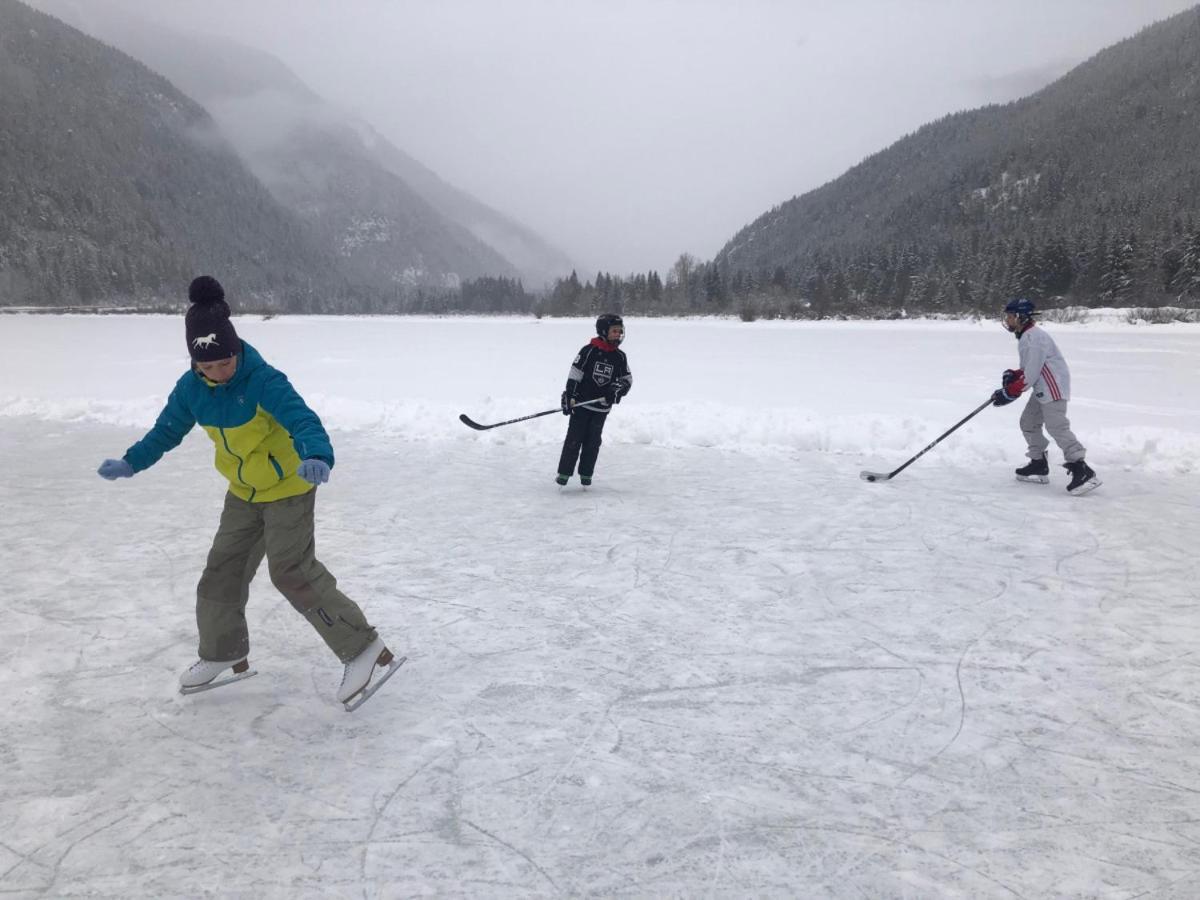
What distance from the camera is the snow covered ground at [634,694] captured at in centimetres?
208

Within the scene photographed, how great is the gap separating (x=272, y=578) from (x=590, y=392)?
3.91 meters

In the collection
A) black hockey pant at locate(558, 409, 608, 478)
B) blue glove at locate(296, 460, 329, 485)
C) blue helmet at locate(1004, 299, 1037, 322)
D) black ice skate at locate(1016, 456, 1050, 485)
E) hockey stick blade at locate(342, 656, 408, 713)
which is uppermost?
blue helmet at locate(1004, 299, 1037, 322)

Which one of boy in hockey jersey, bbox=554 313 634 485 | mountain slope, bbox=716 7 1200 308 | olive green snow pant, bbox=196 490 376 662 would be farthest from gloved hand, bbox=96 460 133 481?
mountain slope, bbox=716 7 1200 308

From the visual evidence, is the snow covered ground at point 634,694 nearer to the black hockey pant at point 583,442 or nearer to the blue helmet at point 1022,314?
the black hockey pant at point 583,442

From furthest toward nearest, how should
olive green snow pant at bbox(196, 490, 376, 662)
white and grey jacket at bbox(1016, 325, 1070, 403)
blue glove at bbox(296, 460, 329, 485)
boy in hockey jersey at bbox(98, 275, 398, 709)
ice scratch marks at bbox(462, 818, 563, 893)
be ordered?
white and grey jacket at bbox(1016, 325, 1070, 403) → olive green snow pant at bbox(196, 490, 376, 662) → boy in hockey jersey at bbox(98, 275, 398, 709) → blue glove at bbox(296, 460, 329, 485) → ice scratch marks at bbox(462, 818, 563, 893)

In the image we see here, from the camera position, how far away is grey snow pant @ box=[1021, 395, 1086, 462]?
19.9 ft

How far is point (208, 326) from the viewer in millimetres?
2539

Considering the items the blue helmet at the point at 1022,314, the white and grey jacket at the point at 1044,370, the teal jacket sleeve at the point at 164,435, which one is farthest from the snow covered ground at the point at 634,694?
the blue helmet at the point at 1022,314

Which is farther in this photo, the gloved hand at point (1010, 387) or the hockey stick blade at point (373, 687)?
the gloved hand at point (1010, 387)

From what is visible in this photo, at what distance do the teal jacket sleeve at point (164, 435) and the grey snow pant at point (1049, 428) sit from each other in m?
6.39

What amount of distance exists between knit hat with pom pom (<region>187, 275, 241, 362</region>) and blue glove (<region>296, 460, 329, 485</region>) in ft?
1.64

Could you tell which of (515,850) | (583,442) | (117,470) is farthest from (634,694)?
(583,442)

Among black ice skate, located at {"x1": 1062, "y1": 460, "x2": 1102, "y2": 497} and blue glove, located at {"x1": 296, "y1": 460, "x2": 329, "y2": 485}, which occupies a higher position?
blue glove, located at {"x1": 296, "y1": 460, "x2": 329, "y2": 485}

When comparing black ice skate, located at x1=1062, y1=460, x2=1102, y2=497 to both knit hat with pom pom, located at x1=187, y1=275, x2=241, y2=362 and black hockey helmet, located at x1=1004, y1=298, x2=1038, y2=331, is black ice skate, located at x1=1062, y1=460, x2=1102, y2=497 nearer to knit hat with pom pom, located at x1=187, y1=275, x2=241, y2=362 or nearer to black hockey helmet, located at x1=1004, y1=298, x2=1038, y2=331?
black hockey helmet, located at x1=1004, y1=298, x2=1038, y2=331
